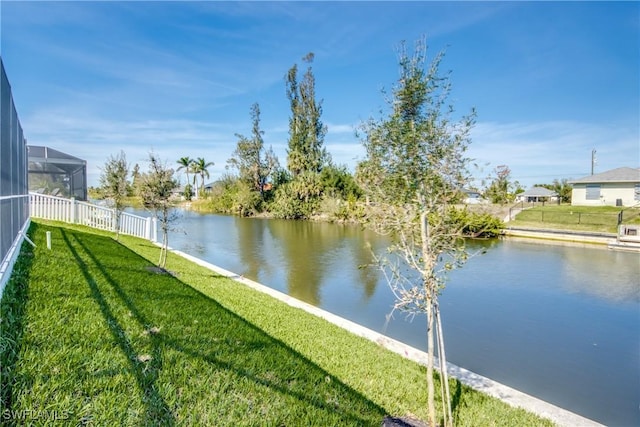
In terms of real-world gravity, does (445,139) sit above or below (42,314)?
above

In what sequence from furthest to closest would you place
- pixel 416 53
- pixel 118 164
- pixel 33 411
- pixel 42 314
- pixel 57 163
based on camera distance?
pixel 57 163, pixel 118 164, pixel 416 53, pixel 42 314, pixel 33 411

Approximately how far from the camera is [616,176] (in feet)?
91.7

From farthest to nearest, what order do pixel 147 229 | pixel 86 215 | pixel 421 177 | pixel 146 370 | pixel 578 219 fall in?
pixel 578 219
pixel 147 229
pixel 86 215
pixel 421 177
pixel 146 370

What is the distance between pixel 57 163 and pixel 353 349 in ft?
57.8

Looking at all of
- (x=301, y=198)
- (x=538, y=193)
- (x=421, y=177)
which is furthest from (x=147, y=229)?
(x=538, y=193)

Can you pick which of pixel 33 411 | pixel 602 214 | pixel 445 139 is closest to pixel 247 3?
pixel 445 139

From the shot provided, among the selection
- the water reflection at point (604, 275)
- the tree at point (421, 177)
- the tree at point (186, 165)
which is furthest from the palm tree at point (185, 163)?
the tree at point (421, 177)

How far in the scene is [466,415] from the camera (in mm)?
3432

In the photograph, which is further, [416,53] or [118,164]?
[118,164]

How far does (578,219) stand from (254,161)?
31.9m

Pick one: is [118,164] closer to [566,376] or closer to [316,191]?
[566,376]

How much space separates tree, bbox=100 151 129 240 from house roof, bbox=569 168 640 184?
33905 mm

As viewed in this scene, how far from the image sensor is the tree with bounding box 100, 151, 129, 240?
40.4ft

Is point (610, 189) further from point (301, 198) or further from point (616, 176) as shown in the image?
point (301, 198)
